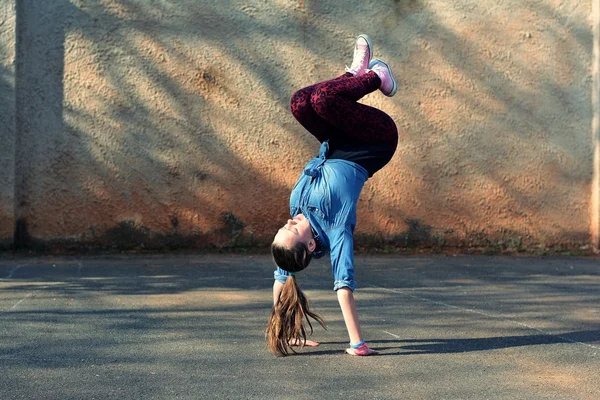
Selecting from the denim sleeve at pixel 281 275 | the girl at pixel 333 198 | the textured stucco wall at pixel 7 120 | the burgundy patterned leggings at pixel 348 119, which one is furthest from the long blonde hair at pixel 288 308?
the textured stucco wall at pixel 7 120

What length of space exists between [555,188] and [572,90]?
97 centimetres

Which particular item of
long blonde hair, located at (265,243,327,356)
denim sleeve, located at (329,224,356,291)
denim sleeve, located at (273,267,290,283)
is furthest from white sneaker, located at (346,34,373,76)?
denim sleeve, located at (273,267,290,283)

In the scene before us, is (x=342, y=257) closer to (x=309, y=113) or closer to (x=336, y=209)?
(x=336, y=209)

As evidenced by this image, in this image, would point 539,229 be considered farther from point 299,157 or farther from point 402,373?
point 402,373

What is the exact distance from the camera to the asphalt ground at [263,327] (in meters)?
4.21

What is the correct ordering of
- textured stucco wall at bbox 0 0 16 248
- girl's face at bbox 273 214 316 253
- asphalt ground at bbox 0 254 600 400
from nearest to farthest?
asphalt ground at bbox 0 254 600 400, girl's face at bbox 273 214 316 253, textured stucco wall at bbox 0 0 16 248

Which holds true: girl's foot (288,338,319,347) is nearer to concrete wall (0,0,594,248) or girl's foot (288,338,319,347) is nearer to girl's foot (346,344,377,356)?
girl's foot (346,344,377,356)

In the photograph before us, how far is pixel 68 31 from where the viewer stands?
26.7ft

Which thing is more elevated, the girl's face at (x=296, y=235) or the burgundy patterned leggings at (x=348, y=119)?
the burgundy patterned leggings at (x=348, y=119)

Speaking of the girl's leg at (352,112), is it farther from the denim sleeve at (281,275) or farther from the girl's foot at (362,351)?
the girl's foot at (362,351)

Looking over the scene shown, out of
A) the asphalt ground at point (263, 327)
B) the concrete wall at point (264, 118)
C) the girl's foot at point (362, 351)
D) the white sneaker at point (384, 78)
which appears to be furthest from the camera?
the concrete wall at point (264, 118)

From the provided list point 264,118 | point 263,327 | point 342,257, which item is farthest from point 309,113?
point 264,118

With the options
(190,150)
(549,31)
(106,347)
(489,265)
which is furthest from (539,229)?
(106,347)

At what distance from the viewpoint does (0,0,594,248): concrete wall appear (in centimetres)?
819
